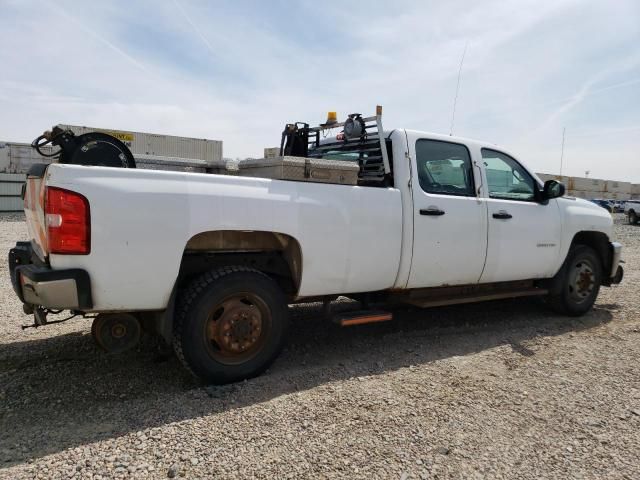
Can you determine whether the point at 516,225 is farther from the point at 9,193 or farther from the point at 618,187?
the point at 618,187

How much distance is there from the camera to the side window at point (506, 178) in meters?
4.82

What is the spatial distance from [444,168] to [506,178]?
90 cm

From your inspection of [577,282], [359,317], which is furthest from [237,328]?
[577,282]

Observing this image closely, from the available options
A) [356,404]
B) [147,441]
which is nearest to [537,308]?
[356,404]

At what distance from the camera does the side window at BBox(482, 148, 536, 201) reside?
4.82m

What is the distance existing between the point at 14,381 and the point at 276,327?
6.30 ft

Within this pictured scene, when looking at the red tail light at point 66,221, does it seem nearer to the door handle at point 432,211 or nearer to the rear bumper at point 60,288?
the rear bumper at point 60,288

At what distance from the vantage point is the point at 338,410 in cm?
308

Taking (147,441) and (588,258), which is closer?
(147,441)

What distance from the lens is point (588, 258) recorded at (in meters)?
5.64

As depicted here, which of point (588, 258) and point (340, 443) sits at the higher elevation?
point (588, 258)

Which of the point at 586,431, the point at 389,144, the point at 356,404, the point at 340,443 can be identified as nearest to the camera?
the point at 340,443

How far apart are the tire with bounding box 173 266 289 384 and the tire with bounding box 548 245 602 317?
3.56m

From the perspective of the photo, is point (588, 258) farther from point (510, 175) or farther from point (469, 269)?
point (469, 269)
